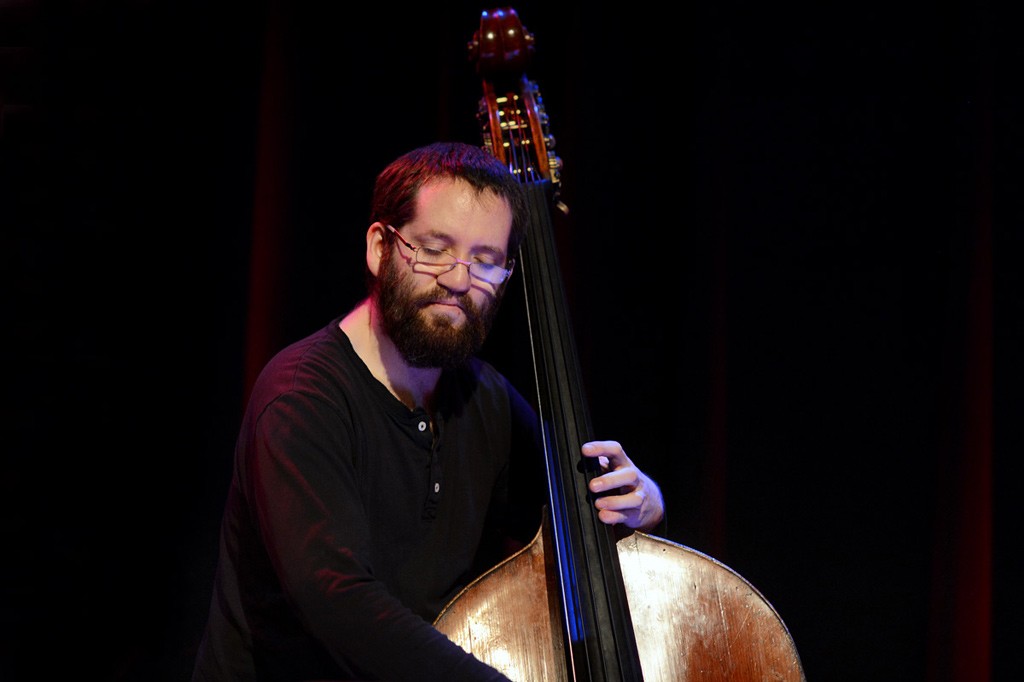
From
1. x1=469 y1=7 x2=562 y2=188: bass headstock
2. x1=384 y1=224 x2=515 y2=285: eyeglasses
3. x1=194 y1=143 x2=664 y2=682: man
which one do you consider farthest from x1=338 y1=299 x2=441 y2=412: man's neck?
x1=469 y1=7 x2=562 y2=188: bass headstock

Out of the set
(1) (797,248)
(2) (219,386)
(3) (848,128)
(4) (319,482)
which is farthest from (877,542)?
(2) (219,386)

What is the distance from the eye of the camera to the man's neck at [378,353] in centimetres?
137

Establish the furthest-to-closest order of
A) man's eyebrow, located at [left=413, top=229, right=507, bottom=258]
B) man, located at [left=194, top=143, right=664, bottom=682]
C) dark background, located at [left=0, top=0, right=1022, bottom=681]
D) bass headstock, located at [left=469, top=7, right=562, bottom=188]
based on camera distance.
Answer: dark background, located at [left=0, top=0, right=1022, bottom=681] < bass headstock, located at [left=469, top=7, right=562, bottom=188] < man's eyebrow, located at [left=413, top=229, right=507, bottom=258] < man, located at [left=194, top=143, right=664, bottom=682]

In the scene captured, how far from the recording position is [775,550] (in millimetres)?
1976

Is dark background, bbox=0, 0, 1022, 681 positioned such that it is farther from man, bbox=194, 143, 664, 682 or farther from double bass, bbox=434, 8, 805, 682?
double bass, bbox=434, 8, 805, 682

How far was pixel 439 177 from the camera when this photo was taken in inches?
52.1

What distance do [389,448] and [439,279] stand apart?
30cm

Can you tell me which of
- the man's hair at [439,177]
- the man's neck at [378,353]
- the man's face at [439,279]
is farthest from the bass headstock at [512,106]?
the man's neck at [378,353]

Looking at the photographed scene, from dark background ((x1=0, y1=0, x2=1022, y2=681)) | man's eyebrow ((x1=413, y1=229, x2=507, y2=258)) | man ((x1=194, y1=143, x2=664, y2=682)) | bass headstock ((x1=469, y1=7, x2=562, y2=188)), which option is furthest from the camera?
dark background ((x1=0, y1=0, x2=1022, y2=681))

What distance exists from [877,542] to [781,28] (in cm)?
131

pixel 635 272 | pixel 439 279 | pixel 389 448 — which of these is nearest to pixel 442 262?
pixel 439 279

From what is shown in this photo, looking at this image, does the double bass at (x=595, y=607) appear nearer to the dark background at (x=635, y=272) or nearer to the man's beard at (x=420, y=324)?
the man's beard at (x=420, y=324)

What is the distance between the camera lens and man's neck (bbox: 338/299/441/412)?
1368 millimetres

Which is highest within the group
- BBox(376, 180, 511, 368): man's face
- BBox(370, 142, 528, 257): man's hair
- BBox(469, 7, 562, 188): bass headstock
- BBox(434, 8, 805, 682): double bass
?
BBox(469, 7, 562, 188): bass headstock
